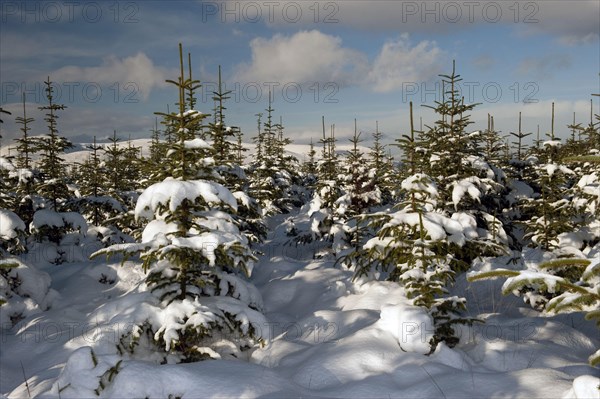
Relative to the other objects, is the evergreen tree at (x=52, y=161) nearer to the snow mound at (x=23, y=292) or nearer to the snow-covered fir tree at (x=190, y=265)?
the snow mound at (x=23, y=292)

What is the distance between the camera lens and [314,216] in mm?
15594

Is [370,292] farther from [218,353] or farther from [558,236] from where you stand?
[558,236]

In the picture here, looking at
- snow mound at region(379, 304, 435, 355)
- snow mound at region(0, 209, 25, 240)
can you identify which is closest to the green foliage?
snow mound at region(379, 304, 435, 355)

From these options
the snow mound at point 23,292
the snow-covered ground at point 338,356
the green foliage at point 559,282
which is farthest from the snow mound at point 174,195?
the snow mound at point 23,292

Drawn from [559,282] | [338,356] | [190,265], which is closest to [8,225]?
[190,265]

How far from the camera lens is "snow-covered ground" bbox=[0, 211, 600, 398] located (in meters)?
4.78

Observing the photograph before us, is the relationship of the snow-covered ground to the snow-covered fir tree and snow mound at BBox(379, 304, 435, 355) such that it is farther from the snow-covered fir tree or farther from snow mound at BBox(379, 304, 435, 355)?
the snow-covered fir tree

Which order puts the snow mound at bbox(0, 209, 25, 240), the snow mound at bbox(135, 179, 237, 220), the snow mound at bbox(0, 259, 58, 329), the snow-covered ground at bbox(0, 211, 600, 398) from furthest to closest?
the snow mound at bbox(0, 259, 58, 329), the snow mound at bbox(0, 209, 25, 240), the snow mound at bbox(135, 179, 237, 220), the snow-covered ground at bbox(0, 211, 600, 398)

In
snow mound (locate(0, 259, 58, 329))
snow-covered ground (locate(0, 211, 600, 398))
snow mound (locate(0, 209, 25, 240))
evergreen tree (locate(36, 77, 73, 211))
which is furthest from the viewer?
evergreen tree (locate(36, 77, 73, 211))

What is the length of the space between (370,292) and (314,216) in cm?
693

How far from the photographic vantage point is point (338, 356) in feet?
19.1

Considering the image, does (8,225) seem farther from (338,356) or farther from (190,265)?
(338,356)

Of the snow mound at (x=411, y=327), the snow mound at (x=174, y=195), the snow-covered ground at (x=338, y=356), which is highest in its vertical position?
the snow mound at (x=174, y=195)

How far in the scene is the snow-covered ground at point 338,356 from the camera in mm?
4777
